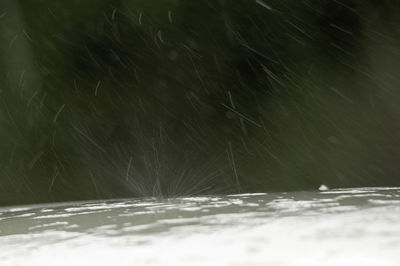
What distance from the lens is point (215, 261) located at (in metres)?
0.92

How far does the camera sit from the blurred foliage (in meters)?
3.31

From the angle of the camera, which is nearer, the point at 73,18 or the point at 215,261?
the point at 215,261

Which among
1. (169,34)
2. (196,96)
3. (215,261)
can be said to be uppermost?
(169,34)

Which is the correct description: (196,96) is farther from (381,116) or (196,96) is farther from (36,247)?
(36,247)

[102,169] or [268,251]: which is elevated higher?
[102,169]

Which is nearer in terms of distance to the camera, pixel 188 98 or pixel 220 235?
pixel 220 235

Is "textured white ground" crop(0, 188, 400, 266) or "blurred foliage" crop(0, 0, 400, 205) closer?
"textured white ground" crop(0, 188, 400, 266)

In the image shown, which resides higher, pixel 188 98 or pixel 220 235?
pixel 188 98

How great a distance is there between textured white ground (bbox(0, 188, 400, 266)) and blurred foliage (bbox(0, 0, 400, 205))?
159cm

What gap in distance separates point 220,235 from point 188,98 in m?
2.32

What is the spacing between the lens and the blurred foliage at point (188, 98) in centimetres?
331

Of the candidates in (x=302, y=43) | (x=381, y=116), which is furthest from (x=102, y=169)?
(x=381, y=116)

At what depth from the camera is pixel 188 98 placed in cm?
346

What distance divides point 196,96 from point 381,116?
41.3 inches
